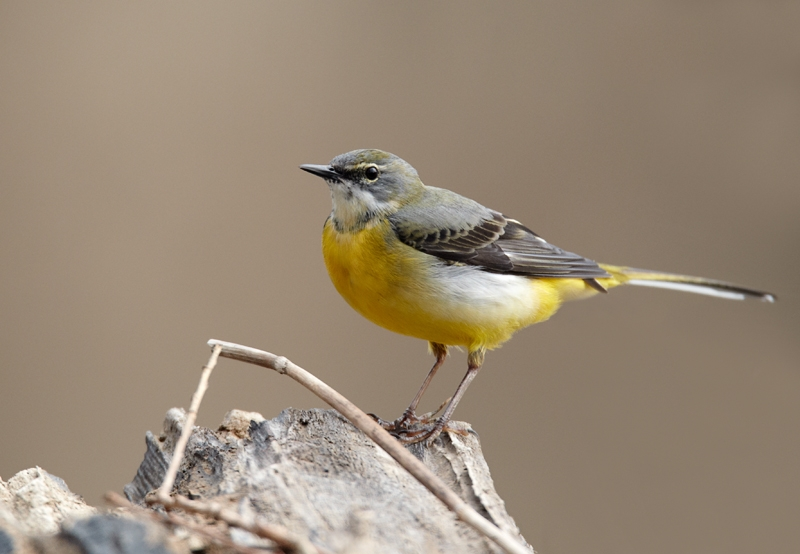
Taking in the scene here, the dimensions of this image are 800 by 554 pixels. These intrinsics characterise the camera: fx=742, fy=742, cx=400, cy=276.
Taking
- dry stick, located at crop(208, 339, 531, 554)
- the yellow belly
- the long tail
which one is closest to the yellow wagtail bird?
the yellow belly

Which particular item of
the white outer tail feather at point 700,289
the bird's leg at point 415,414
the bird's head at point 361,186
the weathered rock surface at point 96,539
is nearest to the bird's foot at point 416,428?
the bird's leg at point 415,414

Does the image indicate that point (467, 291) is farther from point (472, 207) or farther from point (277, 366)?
point (277, 366)

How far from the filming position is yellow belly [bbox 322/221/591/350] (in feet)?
13.8

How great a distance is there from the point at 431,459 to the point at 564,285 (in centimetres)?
211

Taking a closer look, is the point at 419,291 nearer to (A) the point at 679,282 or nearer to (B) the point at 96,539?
(A) the point at 679,282

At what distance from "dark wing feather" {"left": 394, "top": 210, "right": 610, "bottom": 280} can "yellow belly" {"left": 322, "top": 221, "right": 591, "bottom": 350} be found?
0.27ft

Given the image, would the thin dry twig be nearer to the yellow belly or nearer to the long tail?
the yellow belly

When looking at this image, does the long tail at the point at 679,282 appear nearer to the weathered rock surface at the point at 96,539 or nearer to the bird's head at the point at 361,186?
the bird's head at the point at 361,186

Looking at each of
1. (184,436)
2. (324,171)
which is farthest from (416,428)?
(184,436)

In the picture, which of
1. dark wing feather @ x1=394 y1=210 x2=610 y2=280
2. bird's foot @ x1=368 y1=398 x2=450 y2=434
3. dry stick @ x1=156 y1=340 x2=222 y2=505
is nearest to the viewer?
dry stick @ x1=156 y1=340 x2=222 y2=505

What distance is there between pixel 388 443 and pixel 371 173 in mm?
2398

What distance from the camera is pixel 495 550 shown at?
2.43 metres

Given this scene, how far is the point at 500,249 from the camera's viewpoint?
15.8 feet

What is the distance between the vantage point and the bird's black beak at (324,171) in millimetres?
4500
